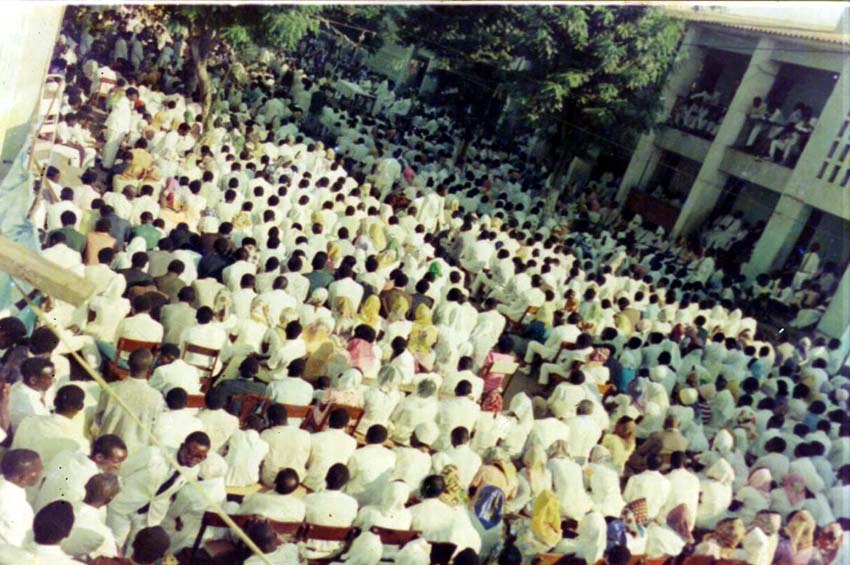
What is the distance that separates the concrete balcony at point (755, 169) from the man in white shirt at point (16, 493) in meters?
15.8

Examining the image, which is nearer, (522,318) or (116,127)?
(522,318)

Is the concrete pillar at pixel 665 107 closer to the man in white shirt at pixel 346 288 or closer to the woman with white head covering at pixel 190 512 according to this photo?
the man in white shirt at pixel 346 288

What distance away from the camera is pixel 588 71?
51.3 ft

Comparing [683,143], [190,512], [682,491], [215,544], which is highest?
[683,143]

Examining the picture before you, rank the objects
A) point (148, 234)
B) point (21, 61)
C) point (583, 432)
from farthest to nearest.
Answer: point (148, 234) < point (583, 432) < point (21, 61)

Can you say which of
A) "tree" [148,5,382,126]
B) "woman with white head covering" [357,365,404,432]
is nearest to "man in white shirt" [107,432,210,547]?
"woman with white head covering" [357,365,404,432]

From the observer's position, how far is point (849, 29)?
16.0 metres

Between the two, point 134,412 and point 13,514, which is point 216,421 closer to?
point 134,412

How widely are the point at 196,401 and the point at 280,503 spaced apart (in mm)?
1340

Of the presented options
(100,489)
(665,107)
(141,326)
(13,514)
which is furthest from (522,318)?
(665,107)

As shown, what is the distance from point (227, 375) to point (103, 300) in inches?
49.5

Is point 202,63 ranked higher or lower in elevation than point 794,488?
higher

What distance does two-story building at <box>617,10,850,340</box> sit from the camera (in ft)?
49.6

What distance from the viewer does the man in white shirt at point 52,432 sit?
4648 millimetres
